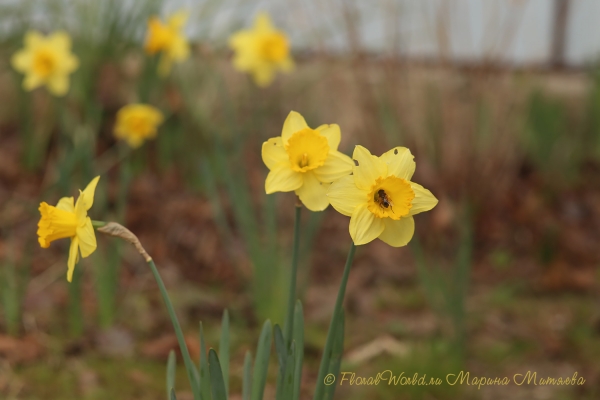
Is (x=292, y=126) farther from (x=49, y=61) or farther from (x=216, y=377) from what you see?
(x=49, y=61)

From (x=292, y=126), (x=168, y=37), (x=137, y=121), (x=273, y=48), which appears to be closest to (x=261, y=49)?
(x=273, y=48)

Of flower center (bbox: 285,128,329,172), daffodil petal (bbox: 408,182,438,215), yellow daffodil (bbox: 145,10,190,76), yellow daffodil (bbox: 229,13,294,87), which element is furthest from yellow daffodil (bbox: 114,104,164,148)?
daffodil petal (bbox: 408,182,438,215)

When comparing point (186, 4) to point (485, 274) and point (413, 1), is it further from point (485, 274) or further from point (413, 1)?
point (485, 274)

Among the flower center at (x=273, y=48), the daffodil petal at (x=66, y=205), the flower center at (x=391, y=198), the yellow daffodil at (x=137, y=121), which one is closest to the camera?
the flower center at (x=391, y=198)

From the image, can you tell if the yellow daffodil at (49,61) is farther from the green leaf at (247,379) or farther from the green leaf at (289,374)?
the green leaf at (289,374)

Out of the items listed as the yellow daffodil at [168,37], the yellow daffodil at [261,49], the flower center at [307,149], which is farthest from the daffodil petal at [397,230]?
the yellow daffodil at [168,37]

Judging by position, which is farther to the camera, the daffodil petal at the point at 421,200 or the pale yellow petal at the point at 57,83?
the pale yellow petal at the point at 57,83

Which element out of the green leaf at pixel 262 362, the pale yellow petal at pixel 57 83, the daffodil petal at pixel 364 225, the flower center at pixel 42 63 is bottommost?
the green leaf at pixel 262 362
